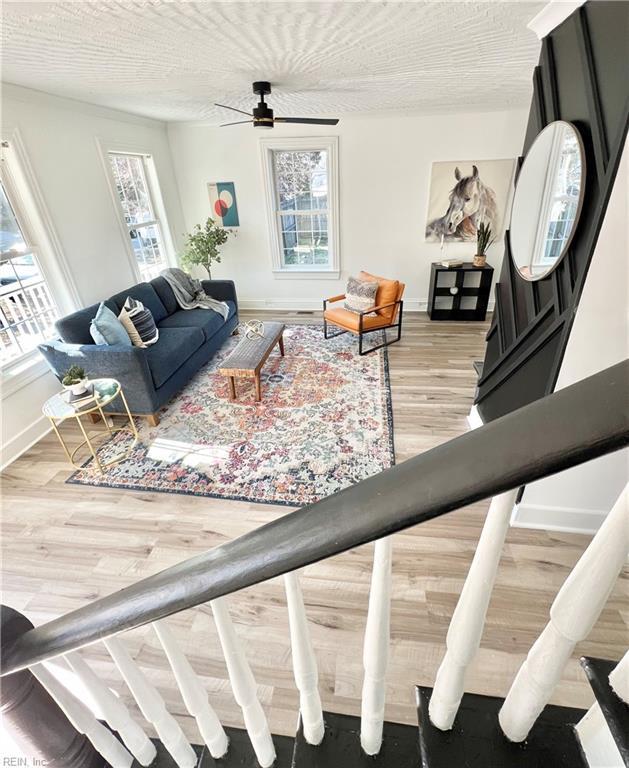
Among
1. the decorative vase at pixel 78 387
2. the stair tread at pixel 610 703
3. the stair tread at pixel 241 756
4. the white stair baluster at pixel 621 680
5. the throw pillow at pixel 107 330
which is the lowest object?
the decorative vase at pixel 78 387

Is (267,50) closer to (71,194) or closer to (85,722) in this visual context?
(71,194)

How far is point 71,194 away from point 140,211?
140 cm

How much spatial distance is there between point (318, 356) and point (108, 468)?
2328mm

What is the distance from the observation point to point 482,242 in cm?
467

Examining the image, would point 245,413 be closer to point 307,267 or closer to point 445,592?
point 445,592

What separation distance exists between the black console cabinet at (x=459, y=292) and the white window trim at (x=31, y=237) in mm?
4159

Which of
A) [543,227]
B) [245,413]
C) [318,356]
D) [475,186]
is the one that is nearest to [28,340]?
[245,413]

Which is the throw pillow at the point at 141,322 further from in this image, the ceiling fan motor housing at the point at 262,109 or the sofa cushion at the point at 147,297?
the ceiling fan motor housing at the point at 262,109

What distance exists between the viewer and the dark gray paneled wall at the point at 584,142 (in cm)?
141

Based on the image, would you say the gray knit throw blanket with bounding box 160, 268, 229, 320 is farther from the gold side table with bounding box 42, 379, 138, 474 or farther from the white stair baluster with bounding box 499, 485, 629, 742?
the white stair baluster with bounding box 499, 485, 629, 742

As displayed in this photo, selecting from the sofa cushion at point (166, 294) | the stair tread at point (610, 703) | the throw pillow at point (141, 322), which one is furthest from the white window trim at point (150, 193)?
the stair tread at point (610, 703)

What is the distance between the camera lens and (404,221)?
4984 mm

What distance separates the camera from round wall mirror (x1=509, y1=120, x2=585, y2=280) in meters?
1.69

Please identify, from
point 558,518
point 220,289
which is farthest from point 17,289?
point 558,518
